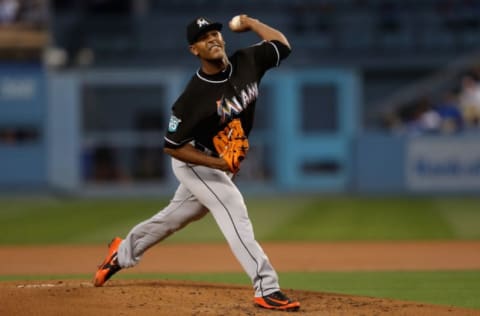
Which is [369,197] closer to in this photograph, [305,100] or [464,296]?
[305,100]

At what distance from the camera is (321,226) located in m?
13.7

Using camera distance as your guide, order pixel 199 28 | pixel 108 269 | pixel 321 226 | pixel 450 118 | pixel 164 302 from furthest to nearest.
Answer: pixel 450 118 < pixel 321 226 < pixel 108 269 < pixel 164 302 < pixel 199 28

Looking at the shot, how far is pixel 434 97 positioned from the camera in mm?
22047

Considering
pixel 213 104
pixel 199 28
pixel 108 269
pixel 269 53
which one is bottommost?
pixel 108 269

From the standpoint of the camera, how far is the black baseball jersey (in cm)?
630

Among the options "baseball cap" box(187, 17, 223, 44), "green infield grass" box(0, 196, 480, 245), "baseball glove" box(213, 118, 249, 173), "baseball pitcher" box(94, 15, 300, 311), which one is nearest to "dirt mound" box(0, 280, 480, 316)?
"baseball pitcher" box(94, 15, 300, 311)

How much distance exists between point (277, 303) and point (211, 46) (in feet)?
5.79

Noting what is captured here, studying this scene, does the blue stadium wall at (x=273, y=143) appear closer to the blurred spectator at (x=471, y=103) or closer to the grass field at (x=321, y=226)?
the blurred spectator at (x=471, y=103)

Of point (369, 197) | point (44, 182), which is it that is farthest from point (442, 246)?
point (44, 182)

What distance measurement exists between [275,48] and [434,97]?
16.0 metres

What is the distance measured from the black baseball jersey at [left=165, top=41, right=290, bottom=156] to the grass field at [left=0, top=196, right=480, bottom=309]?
205 cm

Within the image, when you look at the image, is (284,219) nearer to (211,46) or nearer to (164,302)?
(164,302)

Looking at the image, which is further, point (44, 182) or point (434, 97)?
point (434, 97)

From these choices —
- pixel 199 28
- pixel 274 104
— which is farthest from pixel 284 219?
pixel 199 28
